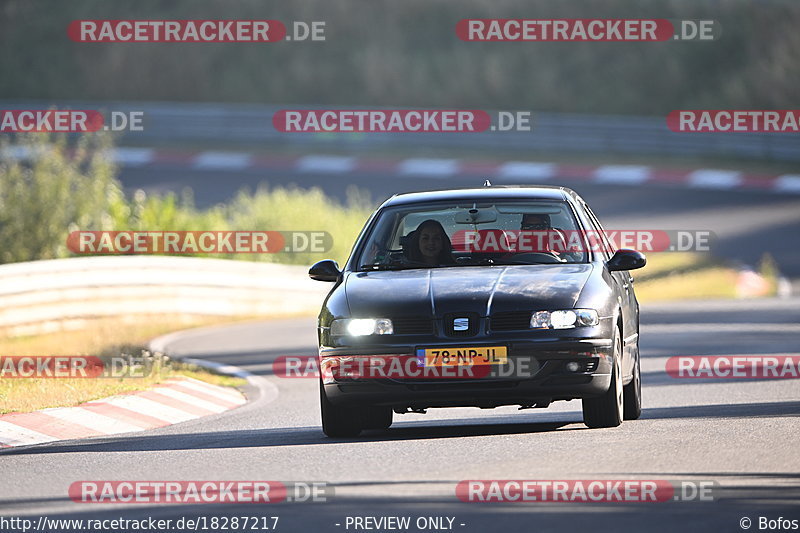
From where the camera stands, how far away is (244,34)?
5025 cm

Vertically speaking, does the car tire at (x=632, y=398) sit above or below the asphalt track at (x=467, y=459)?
above

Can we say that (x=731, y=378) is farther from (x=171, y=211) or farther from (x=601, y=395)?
(x=171, y=211)

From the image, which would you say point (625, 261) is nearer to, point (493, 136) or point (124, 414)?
point (124, 414)

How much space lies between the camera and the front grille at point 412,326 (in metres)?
10.6

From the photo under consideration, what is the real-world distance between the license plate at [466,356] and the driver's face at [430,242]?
4.62 ft

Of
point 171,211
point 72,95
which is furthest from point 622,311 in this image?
point 72,95

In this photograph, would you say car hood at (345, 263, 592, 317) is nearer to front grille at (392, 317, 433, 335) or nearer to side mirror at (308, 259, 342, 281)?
front grille at (392, 317, 433, 335)

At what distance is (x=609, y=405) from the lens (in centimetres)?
1112

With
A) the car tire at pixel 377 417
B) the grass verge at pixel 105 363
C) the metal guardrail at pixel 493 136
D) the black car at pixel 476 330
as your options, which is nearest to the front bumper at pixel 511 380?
the black car at pixel 476 330

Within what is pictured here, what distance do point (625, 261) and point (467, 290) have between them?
1422 mm

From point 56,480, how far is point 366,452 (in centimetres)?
194

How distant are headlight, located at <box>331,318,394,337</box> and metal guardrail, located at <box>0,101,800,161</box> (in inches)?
1162

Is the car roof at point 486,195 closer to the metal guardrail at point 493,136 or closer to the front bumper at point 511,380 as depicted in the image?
the front bumper at point 511,380

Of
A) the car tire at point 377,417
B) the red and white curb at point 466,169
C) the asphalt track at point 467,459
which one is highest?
the red and white curb at point 466,169
